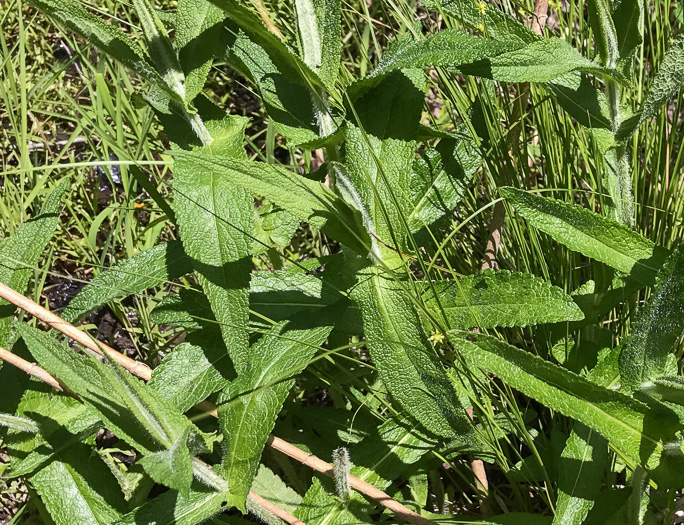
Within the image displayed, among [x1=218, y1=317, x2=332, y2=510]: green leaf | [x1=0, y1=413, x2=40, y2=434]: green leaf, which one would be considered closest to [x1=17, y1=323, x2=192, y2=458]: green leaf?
[x1=218, y1=317, x2=332, y2=510]: green leaf

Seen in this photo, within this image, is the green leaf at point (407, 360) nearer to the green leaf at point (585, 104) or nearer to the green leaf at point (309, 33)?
the green leaf at point (309, 33)

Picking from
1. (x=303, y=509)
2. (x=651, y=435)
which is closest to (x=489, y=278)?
(x=651, y=435)

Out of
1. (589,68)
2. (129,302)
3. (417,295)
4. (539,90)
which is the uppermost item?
(589,68)

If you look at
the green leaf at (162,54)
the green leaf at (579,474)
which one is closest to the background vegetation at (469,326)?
the green leaf at (579,474)

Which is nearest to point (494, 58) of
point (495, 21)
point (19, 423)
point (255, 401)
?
point (495, 21)

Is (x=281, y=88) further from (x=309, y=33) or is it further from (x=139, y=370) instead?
(x=139, y=370)

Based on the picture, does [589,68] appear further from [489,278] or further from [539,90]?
[539,90]
